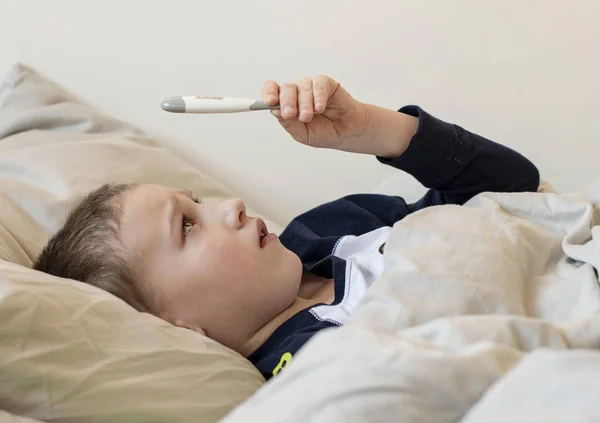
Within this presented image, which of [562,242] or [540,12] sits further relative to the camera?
[540,12]

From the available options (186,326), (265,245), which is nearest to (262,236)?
(265,245)

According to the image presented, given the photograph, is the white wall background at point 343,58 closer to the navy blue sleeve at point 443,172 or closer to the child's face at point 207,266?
the navy blue sleeve at point 443,172

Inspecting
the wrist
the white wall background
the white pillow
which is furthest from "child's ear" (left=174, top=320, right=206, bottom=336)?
the white wall background

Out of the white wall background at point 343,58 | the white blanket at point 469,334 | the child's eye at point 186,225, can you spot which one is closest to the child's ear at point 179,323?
the child's eye at point 186,225

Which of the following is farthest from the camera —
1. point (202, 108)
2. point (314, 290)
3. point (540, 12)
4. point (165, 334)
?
point (540, 12)

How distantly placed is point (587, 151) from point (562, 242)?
1.95 feet

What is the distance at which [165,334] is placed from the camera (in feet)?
1.98

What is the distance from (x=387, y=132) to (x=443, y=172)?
0.10m

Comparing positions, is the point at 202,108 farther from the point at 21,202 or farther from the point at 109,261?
the point at 21,202

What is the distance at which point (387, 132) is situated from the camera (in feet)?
2.87

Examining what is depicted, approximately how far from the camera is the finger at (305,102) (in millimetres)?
743

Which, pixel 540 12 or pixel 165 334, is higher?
pixel 540 12

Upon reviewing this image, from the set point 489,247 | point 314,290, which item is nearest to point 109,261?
point 314,290

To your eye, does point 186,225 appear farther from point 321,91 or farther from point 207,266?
point 321,91
